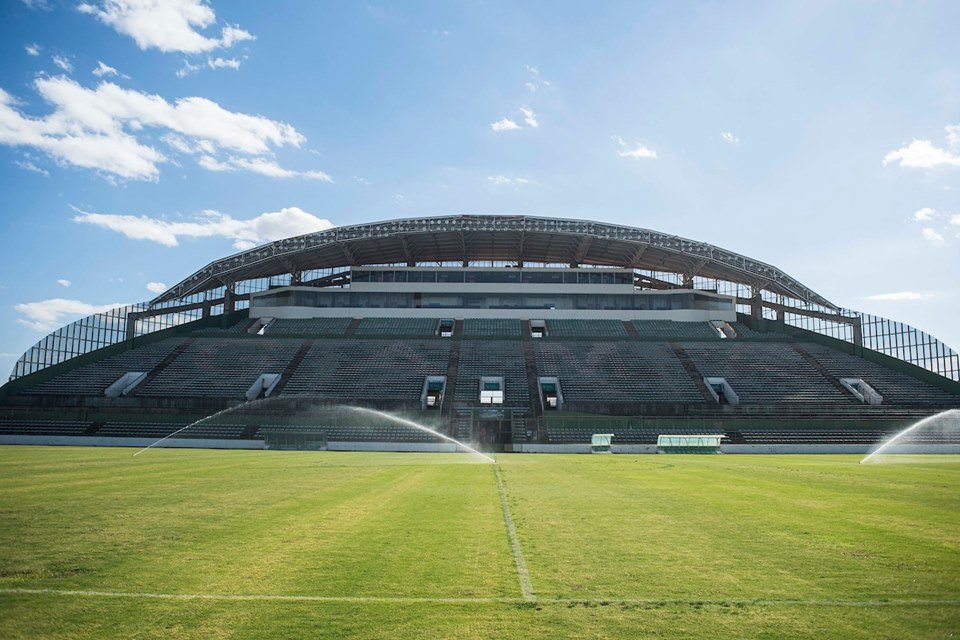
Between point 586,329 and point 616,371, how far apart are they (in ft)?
39.6

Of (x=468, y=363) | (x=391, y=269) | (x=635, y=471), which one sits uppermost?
(x=391, y=269)

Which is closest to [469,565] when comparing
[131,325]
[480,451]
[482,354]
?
[480,451]

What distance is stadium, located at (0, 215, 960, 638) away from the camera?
20.0 ft

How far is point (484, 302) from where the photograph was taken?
7356 cm

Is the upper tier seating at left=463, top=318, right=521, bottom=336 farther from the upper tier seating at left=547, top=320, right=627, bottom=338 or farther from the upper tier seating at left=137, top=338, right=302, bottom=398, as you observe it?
the upper tier seating at left=137, top=338, right=302, bottom=398

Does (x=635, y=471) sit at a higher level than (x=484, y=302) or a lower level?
lower

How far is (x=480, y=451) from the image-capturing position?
Result: 4256cm

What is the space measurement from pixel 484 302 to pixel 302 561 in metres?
66.2

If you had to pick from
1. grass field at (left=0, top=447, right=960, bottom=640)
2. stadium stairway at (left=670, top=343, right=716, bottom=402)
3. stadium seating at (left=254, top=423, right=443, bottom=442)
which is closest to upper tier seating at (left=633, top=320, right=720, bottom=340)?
stadium stairway at (left=670, top=343, right=716, bottom=402)

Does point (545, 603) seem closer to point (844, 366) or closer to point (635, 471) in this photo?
point (635, 471)

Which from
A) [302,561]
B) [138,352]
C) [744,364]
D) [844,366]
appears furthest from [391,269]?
[302,561]

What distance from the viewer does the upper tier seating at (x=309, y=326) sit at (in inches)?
2660

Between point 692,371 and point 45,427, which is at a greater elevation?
point 692,371

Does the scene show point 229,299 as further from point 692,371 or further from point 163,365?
point 692,371
